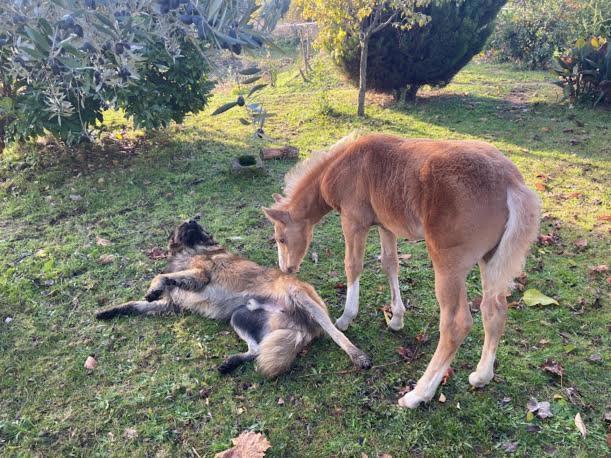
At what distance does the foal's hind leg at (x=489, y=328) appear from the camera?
328cm

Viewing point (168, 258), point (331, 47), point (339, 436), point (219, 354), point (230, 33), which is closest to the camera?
point (230, 33)

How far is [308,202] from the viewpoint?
432 centimetres

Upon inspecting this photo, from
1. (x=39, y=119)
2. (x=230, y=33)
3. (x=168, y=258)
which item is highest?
(x=230, y=33)

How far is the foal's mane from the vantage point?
418 centimetres

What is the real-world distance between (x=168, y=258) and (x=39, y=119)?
3392 mm

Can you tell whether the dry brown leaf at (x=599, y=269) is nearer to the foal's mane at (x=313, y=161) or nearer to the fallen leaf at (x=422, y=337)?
the fallen leaf at (x=422, y=337)

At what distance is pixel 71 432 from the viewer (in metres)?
3.14

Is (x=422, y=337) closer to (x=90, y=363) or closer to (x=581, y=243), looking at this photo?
(x=581, y=243)

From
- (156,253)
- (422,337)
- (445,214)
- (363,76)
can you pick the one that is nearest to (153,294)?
(156,253)

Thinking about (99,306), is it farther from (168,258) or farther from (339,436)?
(339,436)

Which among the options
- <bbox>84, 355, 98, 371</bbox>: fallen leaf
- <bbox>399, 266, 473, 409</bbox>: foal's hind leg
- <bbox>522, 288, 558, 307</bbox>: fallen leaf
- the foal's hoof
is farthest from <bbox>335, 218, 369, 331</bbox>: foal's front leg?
<bbox>84, 355, 98, 371</bbox>: fallen leaf

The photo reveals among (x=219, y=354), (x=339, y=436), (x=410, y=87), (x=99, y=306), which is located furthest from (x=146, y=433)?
(x=410, y=87)

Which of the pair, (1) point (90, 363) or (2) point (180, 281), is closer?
(1) point (90, 363)

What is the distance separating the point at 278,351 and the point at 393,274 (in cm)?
132
